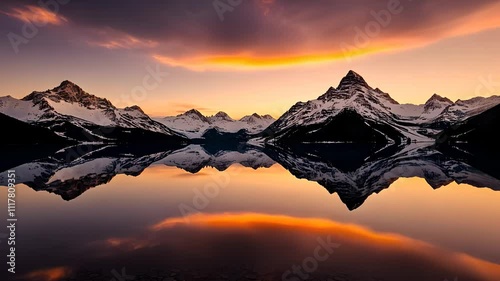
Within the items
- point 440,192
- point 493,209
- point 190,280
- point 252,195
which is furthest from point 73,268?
point 440,192

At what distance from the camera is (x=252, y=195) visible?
213 ft

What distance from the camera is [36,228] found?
3962 centimetres

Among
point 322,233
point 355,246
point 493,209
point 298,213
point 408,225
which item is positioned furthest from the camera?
point 493,209

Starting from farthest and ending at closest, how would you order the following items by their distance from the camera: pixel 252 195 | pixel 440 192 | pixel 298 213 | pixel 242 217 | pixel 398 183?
pixel 398 183, pixel 440 192, pixel 252 195, pixel 298 213, pixel 242 217

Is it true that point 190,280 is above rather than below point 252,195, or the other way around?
below

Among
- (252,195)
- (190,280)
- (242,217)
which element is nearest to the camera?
(190,280)

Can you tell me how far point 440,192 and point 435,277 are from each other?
49.9m

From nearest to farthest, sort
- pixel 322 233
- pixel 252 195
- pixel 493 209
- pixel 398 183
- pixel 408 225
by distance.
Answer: pixel 322 233 → pixel 408 225 → pixel 493 209 → pixel 252 195 → pixel 398 183

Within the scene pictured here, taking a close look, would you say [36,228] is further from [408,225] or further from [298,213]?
[408,225]

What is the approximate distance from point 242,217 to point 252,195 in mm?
20086

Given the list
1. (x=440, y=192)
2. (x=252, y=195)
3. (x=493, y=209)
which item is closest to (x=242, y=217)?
(x=252, y=195)

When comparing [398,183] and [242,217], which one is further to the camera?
[398,183]

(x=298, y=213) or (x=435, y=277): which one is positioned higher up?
(x=298, y=213)

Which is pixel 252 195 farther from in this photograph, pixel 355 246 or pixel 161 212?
pixel 355 246
